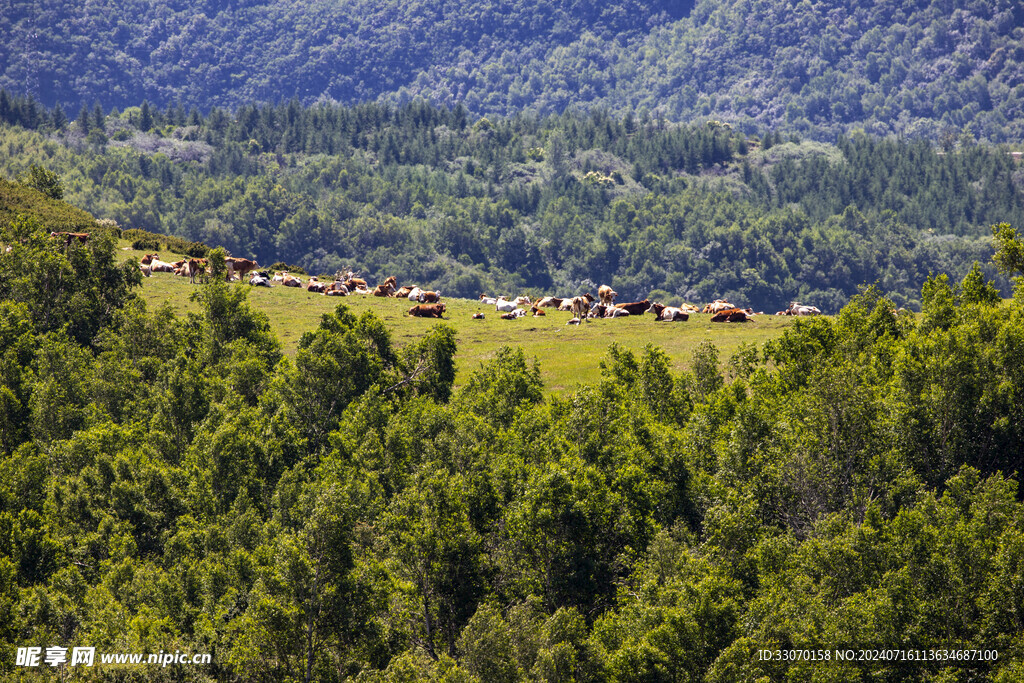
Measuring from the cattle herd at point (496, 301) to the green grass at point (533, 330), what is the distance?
1.16 m

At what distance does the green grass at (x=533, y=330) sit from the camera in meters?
69.4

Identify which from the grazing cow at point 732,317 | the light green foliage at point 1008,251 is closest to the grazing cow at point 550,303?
the grazing cow at point 732,317

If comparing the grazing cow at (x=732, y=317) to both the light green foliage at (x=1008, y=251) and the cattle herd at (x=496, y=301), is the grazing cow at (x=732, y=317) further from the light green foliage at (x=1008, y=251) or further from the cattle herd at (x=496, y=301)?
the light green foliage at (x=1008, y=251)

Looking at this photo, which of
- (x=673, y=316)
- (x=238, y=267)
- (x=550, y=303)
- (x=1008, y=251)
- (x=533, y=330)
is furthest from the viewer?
(x=238, y=267)

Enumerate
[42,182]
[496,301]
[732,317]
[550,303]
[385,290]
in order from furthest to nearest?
[42,182]
[385,290]
[496,301]
[550,303]
[732,317]

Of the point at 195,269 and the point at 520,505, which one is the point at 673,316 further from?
the point at 195,269

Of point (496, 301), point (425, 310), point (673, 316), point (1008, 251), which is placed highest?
point (1008, 251)

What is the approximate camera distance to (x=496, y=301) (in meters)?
97.7

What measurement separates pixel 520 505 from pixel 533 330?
112 feet

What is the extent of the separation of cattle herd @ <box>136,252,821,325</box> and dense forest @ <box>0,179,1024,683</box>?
578 inches

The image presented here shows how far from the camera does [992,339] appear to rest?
5253 cm

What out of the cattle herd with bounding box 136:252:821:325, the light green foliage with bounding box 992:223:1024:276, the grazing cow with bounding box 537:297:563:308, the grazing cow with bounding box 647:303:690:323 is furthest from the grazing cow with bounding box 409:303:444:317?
the light green foliage with bounding box 992:223:1024:276

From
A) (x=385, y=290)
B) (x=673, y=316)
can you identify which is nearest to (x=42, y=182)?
(x=385, y=290)

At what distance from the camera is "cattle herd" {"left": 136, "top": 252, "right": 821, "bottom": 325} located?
83.5m
